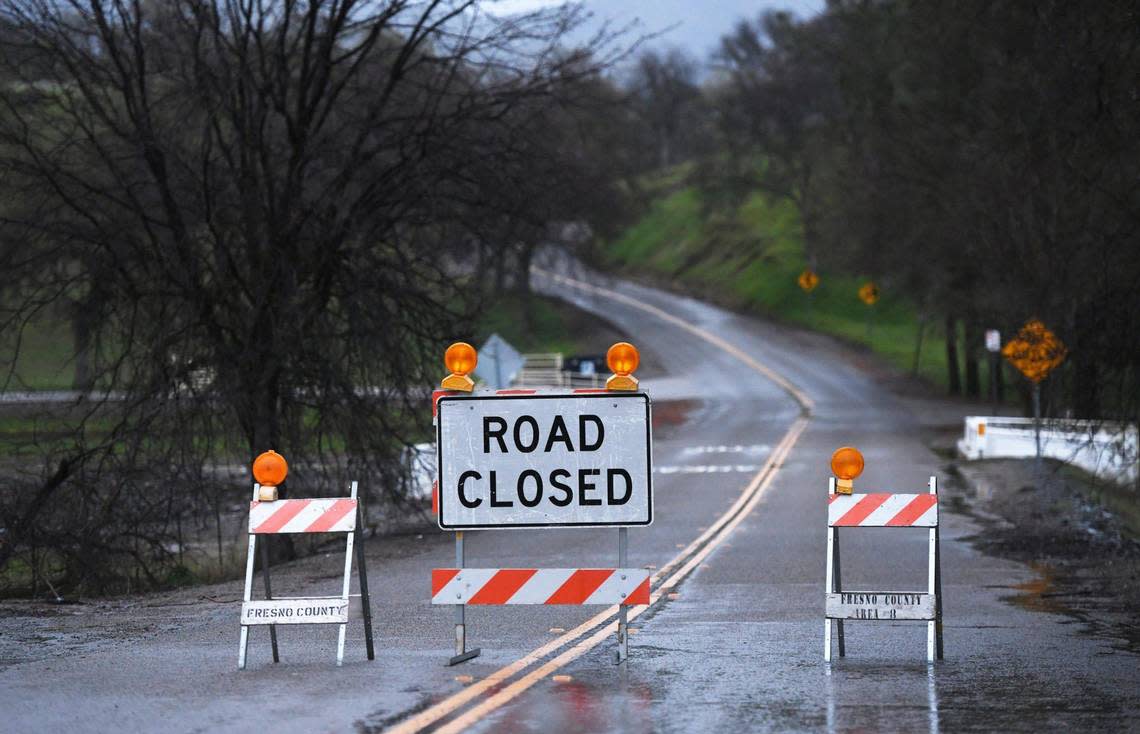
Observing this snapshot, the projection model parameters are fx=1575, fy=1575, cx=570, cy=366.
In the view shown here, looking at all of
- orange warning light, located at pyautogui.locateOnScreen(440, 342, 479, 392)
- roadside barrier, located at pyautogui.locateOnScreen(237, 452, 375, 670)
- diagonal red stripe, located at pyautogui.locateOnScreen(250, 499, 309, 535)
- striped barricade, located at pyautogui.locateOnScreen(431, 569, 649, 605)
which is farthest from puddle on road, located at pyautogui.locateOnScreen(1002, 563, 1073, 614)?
diagonal red stripe, located at pyautogui.locateOnScreen(250, 499, 309, 535)

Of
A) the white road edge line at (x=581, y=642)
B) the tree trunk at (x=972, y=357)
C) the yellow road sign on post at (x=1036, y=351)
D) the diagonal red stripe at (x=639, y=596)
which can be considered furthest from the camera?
the tree trunk at (x=972, y=357)

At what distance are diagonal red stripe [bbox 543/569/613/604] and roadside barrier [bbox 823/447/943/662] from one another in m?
1.56

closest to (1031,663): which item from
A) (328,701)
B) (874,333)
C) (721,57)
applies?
(328,701)

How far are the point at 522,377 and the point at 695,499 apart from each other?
3953 centimetres

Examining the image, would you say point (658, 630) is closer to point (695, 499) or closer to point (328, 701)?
point (328, 701)

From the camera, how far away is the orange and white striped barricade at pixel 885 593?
10234 mm

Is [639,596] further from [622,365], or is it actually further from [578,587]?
[622,365]

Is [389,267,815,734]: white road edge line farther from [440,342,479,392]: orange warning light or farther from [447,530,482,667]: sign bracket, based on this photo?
[440,342,479,392]: orange warning light

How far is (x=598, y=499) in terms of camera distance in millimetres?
10031

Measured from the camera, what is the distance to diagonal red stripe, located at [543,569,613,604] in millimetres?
9906

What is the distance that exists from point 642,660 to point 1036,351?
19371 mm

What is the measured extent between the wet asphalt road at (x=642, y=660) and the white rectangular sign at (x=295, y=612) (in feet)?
1.04

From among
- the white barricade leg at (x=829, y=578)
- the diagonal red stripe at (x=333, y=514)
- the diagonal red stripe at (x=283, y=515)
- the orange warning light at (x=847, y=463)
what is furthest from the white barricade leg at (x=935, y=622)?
the diagonal red stripe at (x=283, y=515)

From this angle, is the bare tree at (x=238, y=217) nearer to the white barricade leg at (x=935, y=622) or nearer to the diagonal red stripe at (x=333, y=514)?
the diagonal red stripe at (x=333, y=514)
